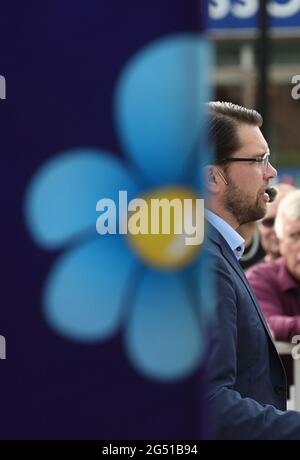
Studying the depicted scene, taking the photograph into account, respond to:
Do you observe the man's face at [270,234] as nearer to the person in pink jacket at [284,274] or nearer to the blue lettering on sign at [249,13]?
the person in pink jacket at [284,274]

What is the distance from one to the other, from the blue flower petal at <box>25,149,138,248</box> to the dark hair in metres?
0.76

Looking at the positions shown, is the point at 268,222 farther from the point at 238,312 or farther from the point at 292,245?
the point at 238,312

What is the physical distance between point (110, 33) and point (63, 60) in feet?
0.30

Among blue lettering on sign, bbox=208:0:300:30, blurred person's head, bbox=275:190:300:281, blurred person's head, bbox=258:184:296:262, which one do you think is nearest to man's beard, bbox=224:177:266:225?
blurred person's head, bbox=275:190:300:281

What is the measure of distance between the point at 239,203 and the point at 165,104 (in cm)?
78

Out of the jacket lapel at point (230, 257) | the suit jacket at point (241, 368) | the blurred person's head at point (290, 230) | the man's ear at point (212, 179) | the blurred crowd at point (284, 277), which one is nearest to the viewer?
the suit jacket at point (241, 368)

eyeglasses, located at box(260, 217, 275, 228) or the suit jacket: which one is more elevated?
eyeglasses, located at box(260, 217, 275, 228)

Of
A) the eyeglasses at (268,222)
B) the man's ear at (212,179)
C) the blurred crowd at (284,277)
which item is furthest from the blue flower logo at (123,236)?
the eyeglasses at (268,222)

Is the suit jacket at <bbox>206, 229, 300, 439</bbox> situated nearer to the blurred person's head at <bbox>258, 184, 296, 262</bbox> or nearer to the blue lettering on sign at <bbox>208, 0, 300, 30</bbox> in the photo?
the blue lettering on sign at <bbox>208, 0, 300, 30</bbox>

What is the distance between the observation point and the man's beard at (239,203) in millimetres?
2160

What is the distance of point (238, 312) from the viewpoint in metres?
1.94

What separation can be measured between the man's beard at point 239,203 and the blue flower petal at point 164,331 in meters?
0.79

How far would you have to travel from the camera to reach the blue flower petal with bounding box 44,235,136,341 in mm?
1438

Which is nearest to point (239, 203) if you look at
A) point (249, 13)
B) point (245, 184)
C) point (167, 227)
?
point (245, 184)
